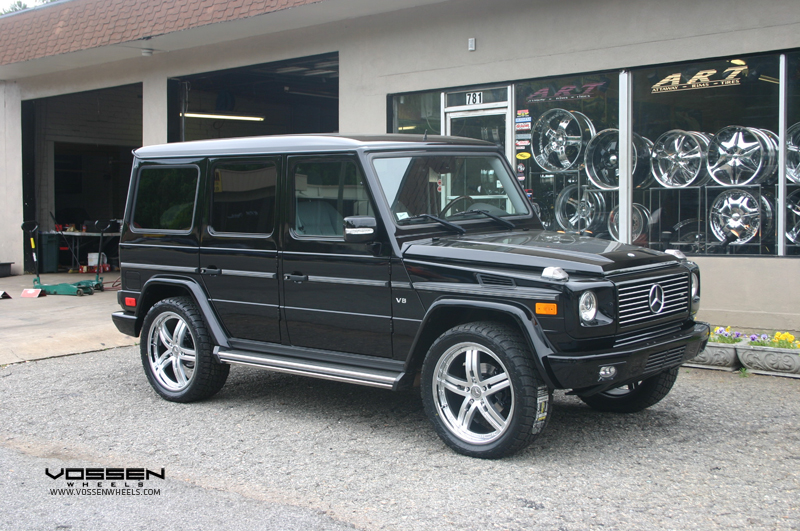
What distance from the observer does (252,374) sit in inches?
281

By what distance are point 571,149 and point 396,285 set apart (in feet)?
18.2

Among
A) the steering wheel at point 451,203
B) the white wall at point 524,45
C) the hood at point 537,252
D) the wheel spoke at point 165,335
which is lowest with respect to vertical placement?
the wheel spoke at point 165,335

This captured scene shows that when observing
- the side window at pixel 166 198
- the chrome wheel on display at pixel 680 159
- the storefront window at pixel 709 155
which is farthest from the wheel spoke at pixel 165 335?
the chrome wheel on display at pixel 680 159

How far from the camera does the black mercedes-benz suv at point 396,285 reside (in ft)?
14.4

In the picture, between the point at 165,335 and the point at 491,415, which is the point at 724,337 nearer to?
the point at 491,415

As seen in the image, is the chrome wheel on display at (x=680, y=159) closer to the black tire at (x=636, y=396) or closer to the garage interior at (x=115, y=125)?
the black tire at (x=636, y=396)

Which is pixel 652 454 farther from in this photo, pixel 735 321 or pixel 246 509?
pixel 735 321

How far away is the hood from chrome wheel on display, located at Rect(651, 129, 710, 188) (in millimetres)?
4340

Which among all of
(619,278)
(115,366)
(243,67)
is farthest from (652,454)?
(243,67)

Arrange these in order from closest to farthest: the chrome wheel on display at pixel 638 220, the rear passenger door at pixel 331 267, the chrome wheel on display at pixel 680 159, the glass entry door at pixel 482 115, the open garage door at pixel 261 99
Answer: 1. the rear passenger door at pixel 331 267
2. the chrome wheel on display at pixel 680 159
3. the chrome wheel on display at pixel 638 220
4. the glass entry door at pixel 482 115
5. the open garage door at pixel 261 99

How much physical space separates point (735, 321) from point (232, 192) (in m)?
5.76

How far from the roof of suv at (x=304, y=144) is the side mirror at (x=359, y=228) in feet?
1.99

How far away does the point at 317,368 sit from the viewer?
5219 millimetres

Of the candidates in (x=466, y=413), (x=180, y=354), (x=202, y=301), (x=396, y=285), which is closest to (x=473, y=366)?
(x=466, y=413)
